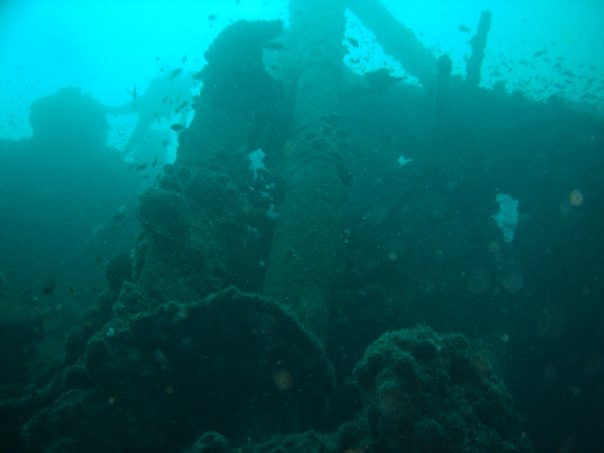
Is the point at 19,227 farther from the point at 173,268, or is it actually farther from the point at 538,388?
the point at 538,388

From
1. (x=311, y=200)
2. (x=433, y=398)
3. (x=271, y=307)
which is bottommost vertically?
(x=433, y=398)

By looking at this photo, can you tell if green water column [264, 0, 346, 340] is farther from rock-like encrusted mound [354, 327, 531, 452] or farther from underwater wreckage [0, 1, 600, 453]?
rock-like encrusted mound [354, 327, 531, 452]

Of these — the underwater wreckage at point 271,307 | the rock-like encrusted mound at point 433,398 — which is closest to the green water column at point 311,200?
the underwater wreckage at point 271,307

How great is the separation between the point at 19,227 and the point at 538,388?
16501 millimetres

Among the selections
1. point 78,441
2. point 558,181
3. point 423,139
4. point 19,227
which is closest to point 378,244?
point 423,139

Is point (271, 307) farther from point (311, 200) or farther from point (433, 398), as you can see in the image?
point (311, 200)

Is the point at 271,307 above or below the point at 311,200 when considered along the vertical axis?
below

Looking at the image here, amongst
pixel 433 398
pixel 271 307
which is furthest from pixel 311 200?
pixel 433 398

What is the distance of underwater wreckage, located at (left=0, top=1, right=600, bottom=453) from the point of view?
3.49 m

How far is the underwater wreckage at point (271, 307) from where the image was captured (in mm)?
3492

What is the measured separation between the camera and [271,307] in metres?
4.25

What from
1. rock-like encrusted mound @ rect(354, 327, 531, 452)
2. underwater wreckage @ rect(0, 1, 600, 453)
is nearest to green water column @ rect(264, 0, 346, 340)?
underwater wreckage @ rect(0, 1, 600, 453)

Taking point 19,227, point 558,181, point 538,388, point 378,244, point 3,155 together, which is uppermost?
point 3,155

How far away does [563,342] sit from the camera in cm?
905
